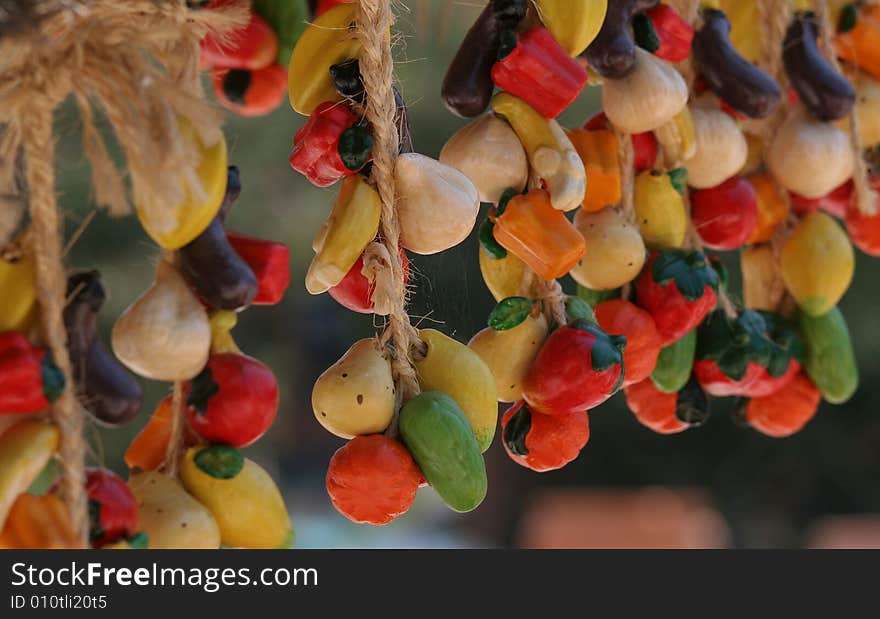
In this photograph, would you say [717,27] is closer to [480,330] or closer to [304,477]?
[480,330]

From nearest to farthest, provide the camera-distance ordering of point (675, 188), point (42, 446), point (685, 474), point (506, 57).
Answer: point (42, 446), point (506, 57), point (675, 188), point (685, 474)

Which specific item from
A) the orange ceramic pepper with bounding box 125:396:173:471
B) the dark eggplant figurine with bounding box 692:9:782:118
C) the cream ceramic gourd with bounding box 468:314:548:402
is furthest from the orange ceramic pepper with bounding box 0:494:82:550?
the dark eggplant figurine with bounding box 692:9:782:118

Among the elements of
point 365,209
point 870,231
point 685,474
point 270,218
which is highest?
point 365,209

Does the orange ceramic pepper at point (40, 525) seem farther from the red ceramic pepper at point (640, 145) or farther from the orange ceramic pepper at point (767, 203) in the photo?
the orange ceramic pepper at point (767, 203)

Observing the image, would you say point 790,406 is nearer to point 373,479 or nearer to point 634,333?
point 634,333

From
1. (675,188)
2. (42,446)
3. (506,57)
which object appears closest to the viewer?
(42,446)

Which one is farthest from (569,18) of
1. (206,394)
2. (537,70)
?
(206,394)
